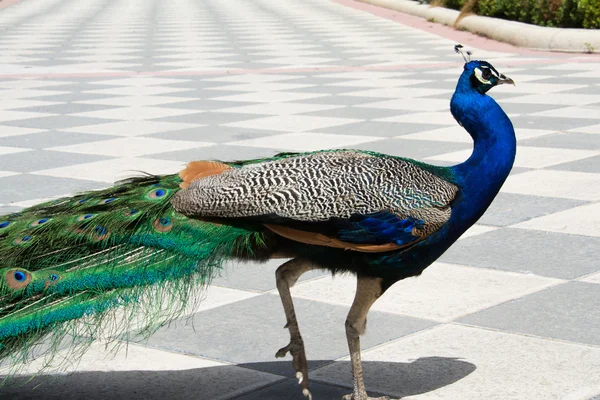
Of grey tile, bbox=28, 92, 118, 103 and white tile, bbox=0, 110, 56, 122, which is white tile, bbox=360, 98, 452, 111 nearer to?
grey tile, bbox=28, 92, 118, 103

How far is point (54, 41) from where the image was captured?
647 inches

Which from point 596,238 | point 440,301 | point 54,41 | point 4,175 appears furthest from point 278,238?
point 54,41

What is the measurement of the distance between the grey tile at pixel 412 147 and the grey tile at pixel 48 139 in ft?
6.63

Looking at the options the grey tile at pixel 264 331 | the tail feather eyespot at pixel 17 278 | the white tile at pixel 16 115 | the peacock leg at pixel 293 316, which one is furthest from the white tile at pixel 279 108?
the tail feather eyespot at pixel 17 278

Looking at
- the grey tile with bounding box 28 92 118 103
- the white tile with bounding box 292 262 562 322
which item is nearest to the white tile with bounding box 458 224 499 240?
the white tile with bounding box 292 262 562 322

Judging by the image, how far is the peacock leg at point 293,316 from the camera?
3262 millimetres

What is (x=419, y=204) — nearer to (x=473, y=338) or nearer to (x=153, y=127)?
(x=473, y=338)

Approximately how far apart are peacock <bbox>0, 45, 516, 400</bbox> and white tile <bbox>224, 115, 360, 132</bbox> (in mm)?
4876

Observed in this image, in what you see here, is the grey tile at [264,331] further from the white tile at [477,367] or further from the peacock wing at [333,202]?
the peacock wing at [333,202]

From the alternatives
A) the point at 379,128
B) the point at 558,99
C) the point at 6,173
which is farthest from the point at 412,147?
the point at 558,99

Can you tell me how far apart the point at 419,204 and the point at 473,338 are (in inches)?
36.3

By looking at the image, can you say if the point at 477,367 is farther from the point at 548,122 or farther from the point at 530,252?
the point at 548,122

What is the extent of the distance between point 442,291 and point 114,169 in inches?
117

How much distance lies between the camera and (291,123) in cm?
830
